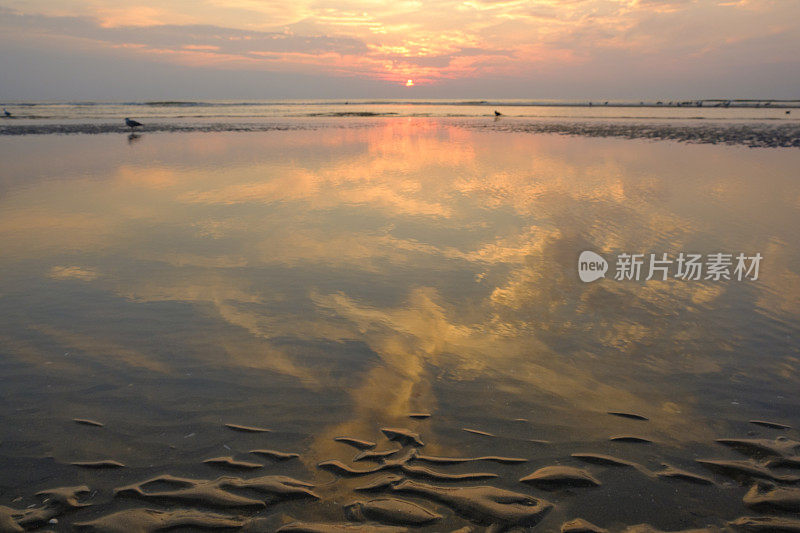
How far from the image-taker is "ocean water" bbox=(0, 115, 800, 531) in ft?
12.3

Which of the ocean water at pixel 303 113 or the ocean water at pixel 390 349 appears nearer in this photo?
the ocean water at pixel 390 349

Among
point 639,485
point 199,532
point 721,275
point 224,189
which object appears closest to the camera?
point 199,532

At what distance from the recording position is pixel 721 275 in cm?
814

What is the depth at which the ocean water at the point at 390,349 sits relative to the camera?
375cm

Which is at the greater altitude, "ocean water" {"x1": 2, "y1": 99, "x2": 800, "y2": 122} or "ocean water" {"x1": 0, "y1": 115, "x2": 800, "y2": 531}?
"ocean water" {"x1": 2, "y1": 99, "x2": 800, "y2": 122}

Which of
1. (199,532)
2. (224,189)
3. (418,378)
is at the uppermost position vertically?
(224,189)

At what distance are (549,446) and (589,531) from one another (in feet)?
2.90

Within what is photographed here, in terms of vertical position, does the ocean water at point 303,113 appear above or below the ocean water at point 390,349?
above

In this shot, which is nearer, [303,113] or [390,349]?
[390,349]

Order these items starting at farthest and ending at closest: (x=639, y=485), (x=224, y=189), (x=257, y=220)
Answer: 1. (x=224, y=189)
2. (x=257, y=220)
3. (x=639, y=485)

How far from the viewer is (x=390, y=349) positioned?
5680 millimetres

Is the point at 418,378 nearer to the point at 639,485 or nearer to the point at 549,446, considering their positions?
the point at 549,446

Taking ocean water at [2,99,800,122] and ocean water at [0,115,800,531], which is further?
ocean water at [2,99,800,122]

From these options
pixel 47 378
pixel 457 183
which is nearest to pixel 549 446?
pixel 47 378
